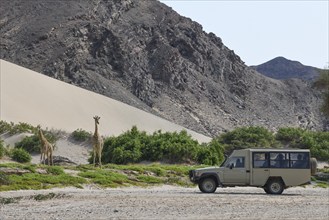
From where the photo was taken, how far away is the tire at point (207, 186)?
25.9 metres

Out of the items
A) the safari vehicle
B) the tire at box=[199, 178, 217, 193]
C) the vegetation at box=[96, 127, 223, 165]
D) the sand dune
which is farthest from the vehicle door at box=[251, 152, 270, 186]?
the sand dune

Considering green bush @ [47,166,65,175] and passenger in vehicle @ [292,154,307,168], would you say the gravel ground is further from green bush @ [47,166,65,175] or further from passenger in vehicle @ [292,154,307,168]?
green bush @ [47,166,65,175]

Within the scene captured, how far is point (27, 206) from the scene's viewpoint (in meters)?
18.0

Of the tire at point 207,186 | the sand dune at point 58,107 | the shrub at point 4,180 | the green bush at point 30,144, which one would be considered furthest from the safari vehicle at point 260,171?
the sand dune at point 58,107

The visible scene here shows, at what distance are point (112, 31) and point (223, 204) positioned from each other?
277 feet

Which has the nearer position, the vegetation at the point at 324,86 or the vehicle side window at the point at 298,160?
the vehicle side window at the point at 298,160

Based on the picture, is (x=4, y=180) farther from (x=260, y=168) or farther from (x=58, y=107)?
(x=58, y=107)

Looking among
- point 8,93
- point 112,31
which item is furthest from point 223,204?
point 112,31

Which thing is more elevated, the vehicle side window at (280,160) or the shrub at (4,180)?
the vehicle side window at (280,160)

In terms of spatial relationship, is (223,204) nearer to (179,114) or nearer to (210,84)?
(179,114)

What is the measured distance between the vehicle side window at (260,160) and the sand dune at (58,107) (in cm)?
3043

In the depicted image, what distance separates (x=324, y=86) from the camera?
47.1 meters

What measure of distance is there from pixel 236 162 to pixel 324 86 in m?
22.9

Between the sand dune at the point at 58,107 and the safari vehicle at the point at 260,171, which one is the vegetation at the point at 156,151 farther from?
the sand dune at the point at 58,107
